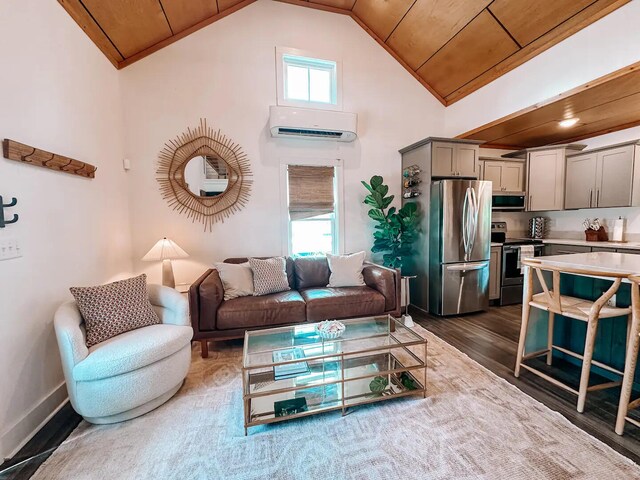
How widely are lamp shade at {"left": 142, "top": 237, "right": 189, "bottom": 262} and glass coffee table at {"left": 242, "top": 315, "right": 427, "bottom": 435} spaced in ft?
4.60

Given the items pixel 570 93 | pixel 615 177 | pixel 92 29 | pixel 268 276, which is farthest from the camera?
pixel 615 177

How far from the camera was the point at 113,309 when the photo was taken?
1949 millimetres

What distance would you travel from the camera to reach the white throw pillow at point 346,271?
319cm

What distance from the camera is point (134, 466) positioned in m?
1.40

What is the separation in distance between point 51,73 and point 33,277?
1488 mm

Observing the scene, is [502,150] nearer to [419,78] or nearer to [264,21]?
[419,78]

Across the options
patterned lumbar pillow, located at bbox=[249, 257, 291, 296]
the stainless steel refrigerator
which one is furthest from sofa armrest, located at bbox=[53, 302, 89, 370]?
the stainless steel refrigerator

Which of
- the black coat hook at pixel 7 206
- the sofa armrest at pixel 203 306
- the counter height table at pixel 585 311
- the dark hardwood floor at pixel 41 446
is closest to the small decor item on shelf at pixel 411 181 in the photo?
the counter height table at pixel 585 311

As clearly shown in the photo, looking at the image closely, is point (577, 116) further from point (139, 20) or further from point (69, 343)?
point (69, 343)

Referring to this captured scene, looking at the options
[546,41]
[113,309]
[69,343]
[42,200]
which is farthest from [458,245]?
[42,200]

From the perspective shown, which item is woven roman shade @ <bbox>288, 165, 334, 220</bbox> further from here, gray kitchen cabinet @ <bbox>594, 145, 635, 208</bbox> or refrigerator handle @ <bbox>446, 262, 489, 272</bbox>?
gray kitchen cabinet @ <bbox>594, 145, 635, 208</bbox>

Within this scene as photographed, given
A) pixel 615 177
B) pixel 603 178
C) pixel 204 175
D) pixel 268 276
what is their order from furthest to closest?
pixel 603 178
pixel 615 177
pixel 204 175
pixel 268 276

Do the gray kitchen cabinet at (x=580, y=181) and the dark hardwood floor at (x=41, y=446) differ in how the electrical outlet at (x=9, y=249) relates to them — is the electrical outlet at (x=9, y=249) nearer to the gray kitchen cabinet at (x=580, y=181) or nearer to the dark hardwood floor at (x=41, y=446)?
the dark hardwood floor at (x=41, y=446)

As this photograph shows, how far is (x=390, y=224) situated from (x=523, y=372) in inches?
→ 77.8
